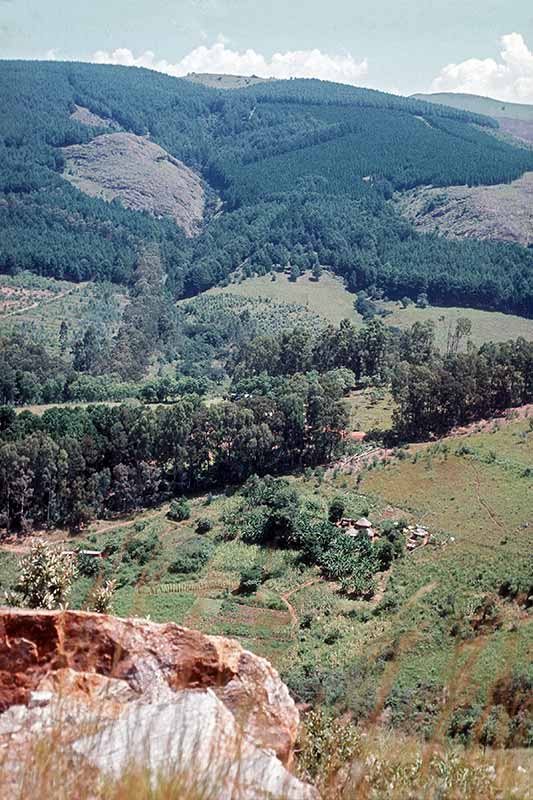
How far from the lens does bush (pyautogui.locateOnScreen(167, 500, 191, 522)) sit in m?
40.9

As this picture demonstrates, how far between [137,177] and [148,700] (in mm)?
176729

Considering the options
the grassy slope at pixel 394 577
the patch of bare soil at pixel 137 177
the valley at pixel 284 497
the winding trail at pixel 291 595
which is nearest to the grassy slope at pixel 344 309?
the valley at pixel 284 497

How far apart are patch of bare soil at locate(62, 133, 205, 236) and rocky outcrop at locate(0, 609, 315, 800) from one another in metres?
158

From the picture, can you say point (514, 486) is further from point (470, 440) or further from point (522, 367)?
point (522, 367)

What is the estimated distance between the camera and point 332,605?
28.5m

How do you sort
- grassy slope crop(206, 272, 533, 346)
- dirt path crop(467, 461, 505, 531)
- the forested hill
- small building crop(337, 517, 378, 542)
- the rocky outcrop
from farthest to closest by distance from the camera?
the forested hill, grassy slope crop(206, 272, 533, 346), dirt path crop(467, 461, 505, 531), small building crop(337, 517, 378, 542), the rocky outcrop

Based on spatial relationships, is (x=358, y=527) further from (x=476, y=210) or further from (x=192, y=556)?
(x=476, y=210)

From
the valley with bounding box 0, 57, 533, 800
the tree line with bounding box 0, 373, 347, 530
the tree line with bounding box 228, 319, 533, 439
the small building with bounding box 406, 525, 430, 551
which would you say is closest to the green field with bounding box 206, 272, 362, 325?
the valley with bounding box 0, 57, 533, 800

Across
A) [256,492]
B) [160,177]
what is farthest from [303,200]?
[256,492]

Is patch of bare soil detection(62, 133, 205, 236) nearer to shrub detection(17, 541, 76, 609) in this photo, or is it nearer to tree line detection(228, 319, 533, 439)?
tree line detection(228, 319, 533, 439)

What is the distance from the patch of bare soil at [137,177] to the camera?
161750 mm

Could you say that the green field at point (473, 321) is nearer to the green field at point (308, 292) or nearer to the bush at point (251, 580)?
the green field at point (308, 292)

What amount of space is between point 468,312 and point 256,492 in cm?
7348

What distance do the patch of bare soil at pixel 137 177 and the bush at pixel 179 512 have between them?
125m
